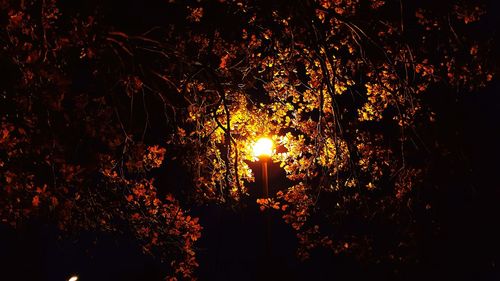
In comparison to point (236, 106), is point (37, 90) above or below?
below

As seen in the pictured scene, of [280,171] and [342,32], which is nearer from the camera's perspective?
[342,32]

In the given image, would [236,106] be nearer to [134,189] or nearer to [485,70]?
[134,189]

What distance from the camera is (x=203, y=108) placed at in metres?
7.51

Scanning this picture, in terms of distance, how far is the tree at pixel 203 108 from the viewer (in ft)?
21.3

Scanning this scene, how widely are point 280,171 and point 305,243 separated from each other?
1147 centimetres

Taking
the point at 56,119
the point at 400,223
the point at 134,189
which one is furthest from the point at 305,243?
the point at 56,119

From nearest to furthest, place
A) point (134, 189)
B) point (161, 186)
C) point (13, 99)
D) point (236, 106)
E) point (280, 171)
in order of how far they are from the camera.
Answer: point (13, 99) < point (236, 106) < point (134, 189) < point (161, 186) < point (280, 171)

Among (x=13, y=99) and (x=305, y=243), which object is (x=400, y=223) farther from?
(x=13, y=99)

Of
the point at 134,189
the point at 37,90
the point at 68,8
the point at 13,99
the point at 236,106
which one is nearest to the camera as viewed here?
the point at 37,90

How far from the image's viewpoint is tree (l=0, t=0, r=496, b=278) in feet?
21.3

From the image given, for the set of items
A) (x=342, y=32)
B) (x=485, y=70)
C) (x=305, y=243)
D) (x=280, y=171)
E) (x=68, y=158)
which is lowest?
(x=305, y=243)

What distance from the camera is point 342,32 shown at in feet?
29.9

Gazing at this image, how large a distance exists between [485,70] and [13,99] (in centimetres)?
956

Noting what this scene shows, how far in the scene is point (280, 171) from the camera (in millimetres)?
21547
